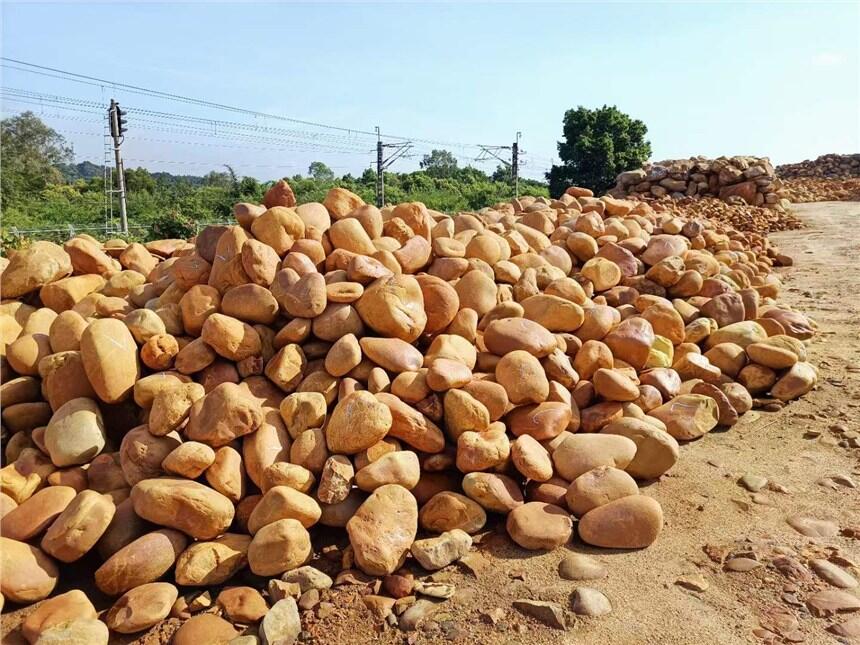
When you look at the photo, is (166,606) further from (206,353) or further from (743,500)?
(743,500)

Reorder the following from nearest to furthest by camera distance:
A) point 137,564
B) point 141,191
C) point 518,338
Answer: point 137,564 < point 518,338 < point 141,191

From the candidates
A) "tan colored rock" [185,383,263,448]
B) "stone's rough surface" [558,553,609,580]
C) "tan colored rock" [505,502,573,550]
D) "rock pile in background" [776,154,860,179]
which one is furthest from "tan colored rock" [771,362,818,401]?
"rock pile in background" [776,154,860,179]

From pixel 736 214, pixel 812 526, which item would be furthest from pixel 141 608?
pixel 736 214

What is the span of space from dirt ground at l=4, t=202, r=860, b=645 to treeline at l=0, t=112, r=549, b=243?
1458 cm

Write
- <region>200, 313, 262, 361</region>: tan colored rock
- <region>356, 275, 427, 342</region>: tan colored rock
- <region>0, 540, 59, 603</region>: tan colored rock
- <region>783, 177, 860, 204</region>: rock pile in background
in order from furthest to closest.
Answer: <region>783, 177, 860, 204</region>: rock pile in background < <region>356, 275, 427, 342</region>: tan colored rock < <region>200, 313, 262, 361</region>: tan colored rock < <region>0, 540, 59, 603</region>: tan colored rock

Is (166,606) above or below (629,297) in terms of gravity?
below

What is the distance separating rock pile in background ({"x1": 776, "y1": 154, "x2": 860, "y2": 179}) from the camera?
21.8 m

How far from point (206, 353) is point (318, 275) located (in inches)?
23.3

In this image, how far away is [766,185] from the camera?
474 inches

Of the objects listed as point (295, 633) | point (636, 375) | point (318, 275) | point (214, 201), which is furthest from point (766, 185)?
point (214, 201)

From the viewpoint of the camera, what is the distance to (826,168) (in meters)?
22.7

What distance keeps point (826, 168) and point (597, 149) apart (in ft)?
31.1

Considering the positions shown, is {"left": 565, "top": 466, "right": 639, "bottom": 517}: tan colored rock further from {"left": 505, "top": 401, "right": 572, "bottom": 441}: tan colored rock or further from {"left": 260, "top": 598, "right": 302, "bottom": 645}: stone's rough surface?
{"left": 260, "top": 598, "right": 302, "bottom": 645}: stone's rough surface

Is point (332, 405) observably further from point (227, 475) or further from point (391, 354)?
point (227, 475)
